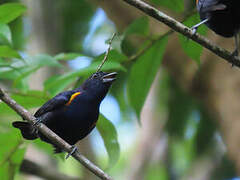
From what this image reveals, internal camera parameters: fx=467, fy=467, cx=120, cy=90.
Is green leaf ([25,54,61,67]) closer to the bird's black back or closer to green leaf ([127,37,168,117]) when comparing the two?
green leaf ([127,37,168,117])

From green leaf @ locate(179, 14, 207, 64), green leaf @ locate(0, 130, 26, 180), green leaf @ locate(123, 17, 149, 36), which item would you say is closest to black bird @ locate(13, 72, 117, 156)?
green leaf @ locate(0, 130, 26, 180)

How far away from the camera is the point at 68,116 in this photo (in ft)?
12.5

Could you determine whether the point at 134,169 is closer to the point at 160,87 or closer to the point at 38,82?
the point at 160,87

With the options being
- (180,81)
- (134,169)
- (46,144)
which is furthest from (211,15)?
(134,169)

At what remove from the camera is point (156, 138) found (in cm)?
677

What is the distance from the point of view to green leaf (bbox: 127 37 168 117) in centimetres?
364

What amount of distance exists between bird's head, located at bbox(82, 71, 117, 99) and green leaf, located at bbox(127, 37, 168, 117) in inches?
15.7

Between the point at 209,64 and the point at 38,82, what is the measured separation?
1.96m

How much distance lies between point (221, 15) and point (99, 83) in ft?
4.62

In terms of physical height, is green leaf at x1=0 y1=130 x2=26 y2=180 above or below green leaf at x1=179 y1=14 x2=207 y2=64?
below

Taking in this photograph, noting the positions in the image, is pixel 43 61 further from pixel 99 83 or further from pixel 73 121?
pixel 99 83

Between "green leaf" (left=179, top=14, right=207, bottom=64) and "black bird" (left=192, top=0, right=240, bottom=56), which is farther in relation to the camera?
"green leaf" (left=179, top=14, right=207, bottom=64)

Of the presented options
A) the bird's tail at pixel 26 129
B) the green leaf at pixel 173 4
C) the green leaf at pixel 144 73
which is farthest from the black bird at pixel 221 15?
the bird's tail at pixel 26 129

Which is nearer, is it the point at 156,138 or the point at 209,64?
the point at 209,64
